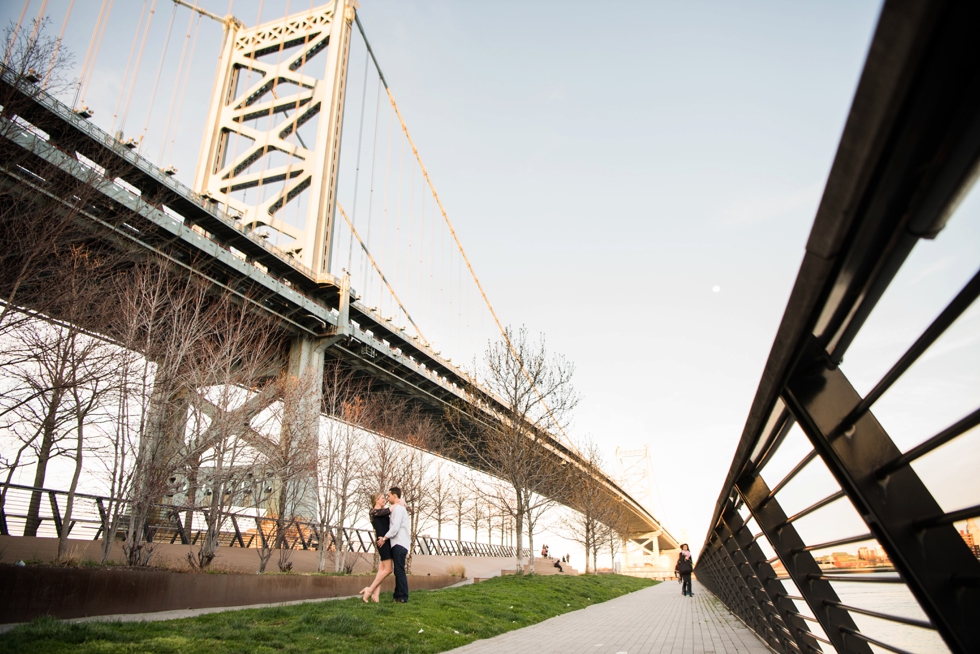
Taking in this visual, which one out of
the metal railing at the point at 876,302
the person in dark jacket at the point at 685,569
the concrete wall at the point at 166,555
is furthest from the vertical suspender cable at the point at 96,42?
the person in dark jacket at the point at 685,569

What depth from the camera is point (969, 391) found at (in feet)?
3.55

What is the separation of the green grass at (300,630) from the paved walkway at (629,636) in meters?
0.42

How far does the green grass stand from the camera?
444 centimetres

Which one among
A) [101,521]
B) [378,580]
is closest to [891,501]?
[378,580]

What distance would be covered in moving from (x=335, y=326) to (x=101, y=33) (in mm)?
13900

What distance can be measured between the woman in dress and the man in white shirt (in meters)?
0.12

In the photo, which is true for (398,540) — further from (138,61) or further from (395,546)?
(138,61)

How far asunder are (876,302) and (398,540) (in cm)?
780

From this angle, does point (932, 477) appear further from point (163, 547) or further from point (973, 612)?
point (163, 547)

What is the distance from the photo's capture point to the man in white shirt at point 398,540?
321 inches

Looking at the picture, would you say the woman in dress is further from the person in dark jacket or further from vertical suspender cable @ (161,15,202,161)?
vertical suspender cable @ (161,15,202,161)

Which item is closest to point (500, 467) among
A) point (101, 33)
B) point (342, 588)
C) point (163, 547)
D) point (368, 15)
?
point (342, 588)

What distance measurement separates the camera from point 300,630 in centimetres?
571

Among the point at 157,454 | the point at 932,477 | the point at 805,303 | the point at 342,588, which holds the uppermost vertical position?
the point at 157,454
